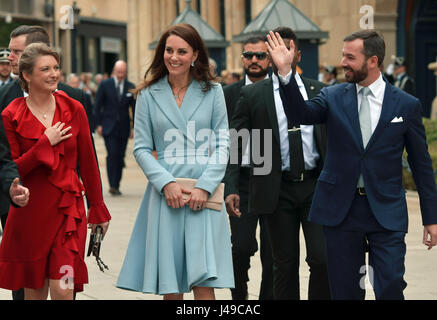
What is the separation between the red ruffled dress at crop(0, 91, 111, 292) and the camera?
5.54 metres

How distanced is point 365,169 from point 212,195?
2.97 feet

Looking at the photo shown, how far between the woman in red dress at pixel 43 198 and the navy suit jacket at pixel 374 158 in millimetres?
1318

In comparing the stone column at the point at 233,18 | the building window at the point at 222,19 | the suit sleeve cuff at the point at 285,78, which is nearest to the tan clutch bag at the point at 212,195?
the suit sleeve cuff at the point at 285,78

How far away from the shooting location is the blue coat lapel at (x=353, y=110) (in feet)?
18.3

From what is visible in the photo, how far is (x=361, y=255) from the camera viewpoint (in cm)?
560

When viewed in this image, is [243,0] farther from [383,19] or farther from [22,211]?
[22,211]

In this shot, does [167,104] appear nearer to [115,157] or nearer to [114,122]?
[115,157]

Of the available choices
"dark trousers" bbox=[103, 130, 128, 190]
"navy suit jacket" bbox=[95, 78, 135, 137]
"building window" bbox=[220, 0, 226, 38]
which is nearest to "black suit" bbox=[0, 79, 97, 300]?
"dark trousers" bbox=[103, 130, 128, 190]

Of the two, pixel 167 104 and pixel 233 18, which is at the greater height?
pixel 233 18

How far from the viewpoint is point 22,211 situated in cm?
559

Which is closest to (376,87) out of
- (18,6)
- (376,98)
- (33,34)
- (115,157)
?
(376,98)

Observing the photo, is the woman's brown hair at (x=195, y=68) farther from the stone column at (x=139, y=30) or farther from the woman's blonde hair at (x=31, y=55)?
the stone column at (x=139, y=30)

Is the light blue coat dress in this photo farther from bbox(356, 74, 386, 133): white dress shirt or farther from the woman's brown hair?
bbox(356, 74, 386, 133): white dress shirt
